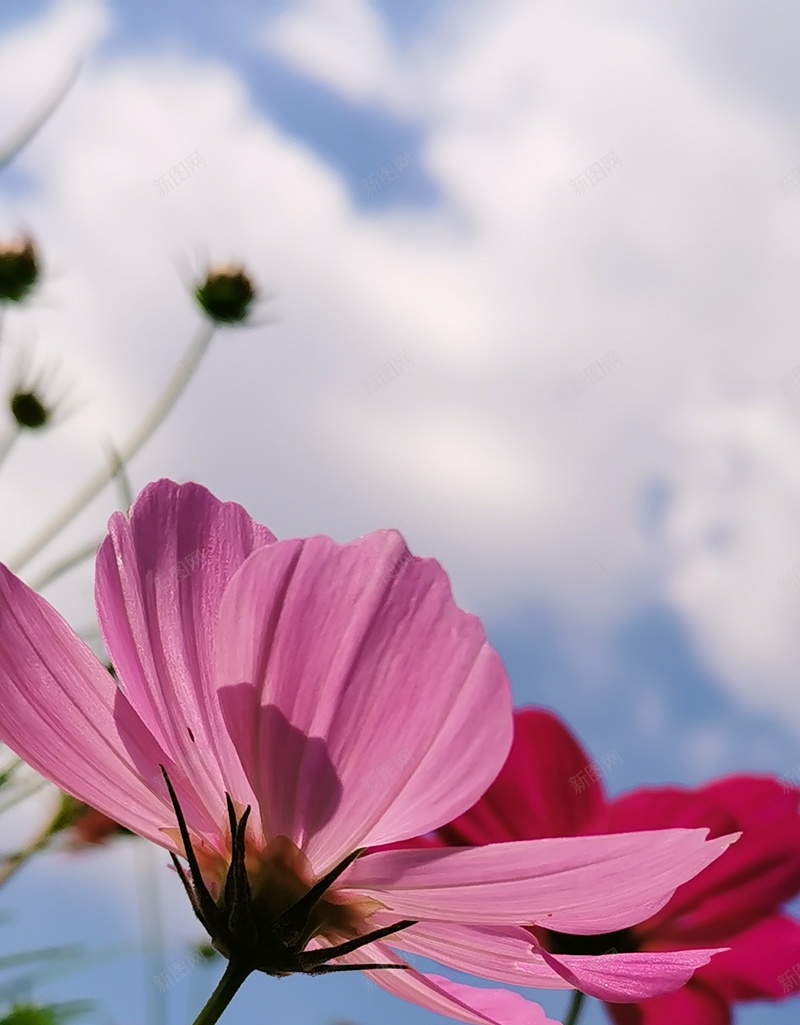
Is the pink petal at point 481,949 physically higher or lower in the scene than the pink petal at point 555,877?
lower

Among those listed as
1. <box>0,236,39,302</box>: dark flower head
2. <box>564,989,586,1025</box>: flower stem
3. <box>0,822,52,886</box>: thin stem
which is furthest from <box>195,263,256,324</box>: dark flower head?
<box>564,989,586,1025</box>: flower stem

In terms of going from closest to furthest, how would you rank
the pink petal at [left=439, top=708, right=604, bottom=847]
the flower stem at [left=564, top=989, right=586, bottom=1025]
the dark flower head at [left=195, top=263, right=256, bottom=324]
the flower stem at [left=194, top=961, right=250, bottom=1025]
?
the flower stem at [left=194, top=961, right=250, bottom=1025], the flower stem at [left=564, top=989, right=586, bottom=1025], the pink petal at [left=439, top=708, right=604, bottom=847], the dark flower head at [left=195, top=263, right=256, bottom=324]

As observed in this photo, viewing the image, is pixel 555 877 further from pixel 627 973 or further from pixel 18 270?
pixel 18 270

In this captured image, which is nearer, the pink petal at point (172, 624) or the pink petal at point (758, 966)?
the pink petal at point (172, 624)

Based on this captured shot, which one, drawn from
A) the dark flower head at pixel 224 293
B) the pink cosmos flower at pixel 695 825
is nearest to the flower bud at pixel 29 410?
the dark flower head at pixel 224 293

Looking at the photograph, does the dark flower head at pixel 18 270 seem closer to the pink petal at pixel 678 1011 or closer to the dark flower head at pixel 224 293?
the dark flower head at pixel 224 293

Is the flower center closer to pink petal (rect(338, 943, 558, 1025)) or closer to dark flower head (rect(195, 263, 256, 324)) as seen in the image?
pink petal (rect(338, 943, 558, 1025))

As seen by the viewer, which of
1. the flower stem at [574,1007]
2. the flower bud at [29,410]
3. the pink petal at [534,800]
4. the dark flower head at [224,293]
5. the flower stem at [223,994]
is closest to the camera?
the flower stem at [223,994]

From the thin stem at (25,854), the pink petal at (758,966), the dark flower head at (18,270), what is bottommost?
the thin stem at (25,854)
